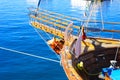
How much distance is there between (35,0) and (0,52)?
6098 centimetres

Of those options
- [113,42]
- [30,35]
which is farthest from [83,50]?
[30,35]

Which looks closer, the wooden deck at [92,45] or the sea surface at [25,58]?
the wooden deck at [92,45]

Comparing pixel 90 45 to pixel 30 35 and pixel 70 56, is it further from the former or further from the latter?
pixel 30 35

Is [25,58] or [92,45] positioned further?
[25,58]

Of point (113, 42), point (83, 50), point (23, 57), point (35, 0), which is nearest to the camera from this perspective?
point (83, 50)

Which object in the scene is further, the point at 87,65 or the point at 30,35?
the point at 30,35

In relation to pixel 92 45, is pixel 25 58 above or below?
below

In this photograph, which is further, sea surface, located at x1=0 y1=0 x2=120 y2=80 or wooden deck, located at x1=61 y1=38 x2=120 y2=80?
sea surface, located at x1=0 y1=0 x2=120 y2=80

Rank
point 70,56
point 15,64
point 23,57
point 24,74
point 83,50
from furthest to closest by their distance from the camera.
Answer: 1. point 23,57
2. point 15,64
3. point 24,74
4. point 83,50
5. point 70,56

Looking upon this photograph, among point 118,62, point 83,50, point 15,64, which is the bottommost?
point 15,64

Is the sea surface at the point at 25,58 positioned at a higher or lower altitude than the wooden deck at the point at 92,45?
lower

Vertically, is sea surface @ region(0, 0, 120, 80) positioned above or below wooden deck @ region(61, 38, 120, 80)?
below

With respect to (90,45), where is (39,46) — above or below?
below

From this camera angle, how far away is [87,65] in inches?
619
